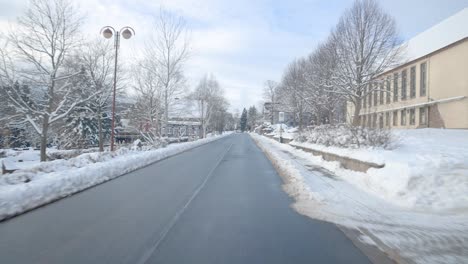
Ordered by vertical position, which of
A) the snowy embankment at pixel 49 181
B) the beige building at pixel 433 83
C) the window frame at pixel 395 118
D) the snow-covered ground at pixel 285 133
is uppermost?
the beige building at pixel 433 83

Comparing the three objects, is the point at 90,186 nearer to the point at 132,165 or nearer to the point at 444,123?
the point at 132,165

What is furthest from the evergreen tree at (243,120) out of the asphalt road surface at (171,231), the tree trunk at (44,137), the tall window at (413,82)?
the asphalt road surface at (171,231)

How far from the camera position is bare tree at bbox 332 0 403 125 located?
2702cm

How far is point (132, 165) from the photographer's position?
54.9 feet

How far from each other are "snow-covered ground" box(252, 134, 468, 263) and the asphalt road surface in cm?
67

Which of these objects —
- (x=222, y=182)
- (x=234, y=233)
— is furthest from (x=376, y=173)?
(x=234, y=233)

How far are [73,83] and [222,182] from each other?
18191 millimetres

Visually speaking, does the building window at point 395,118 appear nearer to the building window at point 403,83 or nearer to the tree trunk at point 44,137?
the building window at point 403,83

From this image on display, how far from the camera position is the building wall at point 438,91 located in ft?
98.7

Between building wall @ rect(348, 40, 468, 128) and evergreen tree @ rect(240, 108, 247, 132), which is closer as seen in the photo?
building wall @ rect(348, 40, 468, 128)

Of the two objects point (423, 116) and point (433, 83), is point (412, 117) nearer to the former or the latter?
point (423, 116)

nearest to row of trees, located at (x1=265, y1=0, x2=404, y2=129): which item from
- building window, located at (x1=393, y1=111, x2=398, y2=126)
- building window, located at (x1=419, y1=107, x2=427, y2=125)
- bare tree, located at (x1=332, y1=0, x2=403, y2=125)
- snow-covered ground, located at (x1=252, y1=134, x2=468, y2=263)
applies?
bare tree, located at (x1=332, y1=0, x2=403, y2=125)

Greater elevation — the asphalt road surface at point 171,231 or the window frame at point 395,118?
the window frame at point 395,118

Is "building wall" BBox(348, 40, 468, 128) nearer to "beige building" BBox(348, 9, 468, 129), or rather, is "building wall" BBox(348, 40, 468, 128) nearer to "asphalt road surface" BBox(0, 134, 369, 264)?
"beige building" BBox(348, 9, 468, 129)
